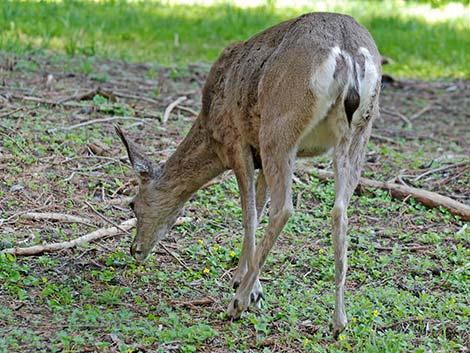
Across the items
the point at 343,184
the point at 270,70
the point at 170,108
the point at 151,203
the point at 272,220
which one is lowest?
the point at 170,108

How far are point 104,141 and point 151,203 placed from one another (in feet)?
6.65

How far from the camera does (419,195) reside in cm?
807

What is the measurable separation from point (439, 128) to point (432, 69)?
2.94 metres

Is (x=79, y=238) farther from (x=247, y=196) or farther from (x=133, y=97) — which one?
(x=133, y=97)

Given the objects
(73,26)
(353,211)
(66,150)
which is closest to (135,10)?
(73,26)

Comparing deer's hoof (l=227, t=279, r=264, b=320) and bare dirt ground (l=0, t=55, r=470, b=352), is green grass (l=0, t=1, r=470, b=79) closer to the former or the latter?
bare dirt ground (l=0, t=55, r=470, b=352)

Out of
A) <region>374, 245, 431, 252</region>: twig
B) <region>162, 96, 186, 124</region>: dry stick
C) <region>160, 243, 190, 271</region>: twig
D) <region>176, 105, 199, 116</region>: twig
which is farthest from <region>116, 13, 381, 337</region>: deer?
<region>176, 105, 199, 116</region>: twig

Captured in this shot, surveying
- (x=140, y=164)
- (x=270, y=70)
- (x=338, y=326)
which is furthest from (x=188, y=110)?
(x=338, y=326)

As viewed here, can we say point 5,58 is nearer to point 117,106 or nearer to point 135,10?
point 117,106

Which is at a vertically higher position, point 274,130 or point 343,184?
point 274,130

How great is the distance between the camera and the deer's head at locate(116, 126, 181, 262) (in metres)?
6.61

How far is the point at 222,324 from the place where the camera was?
5.62 metres

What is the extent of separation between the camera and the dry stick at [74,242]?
6.30 meters

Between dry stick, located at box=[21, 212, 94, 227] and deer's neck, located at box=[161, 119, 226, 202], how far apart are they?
0.82 metres
